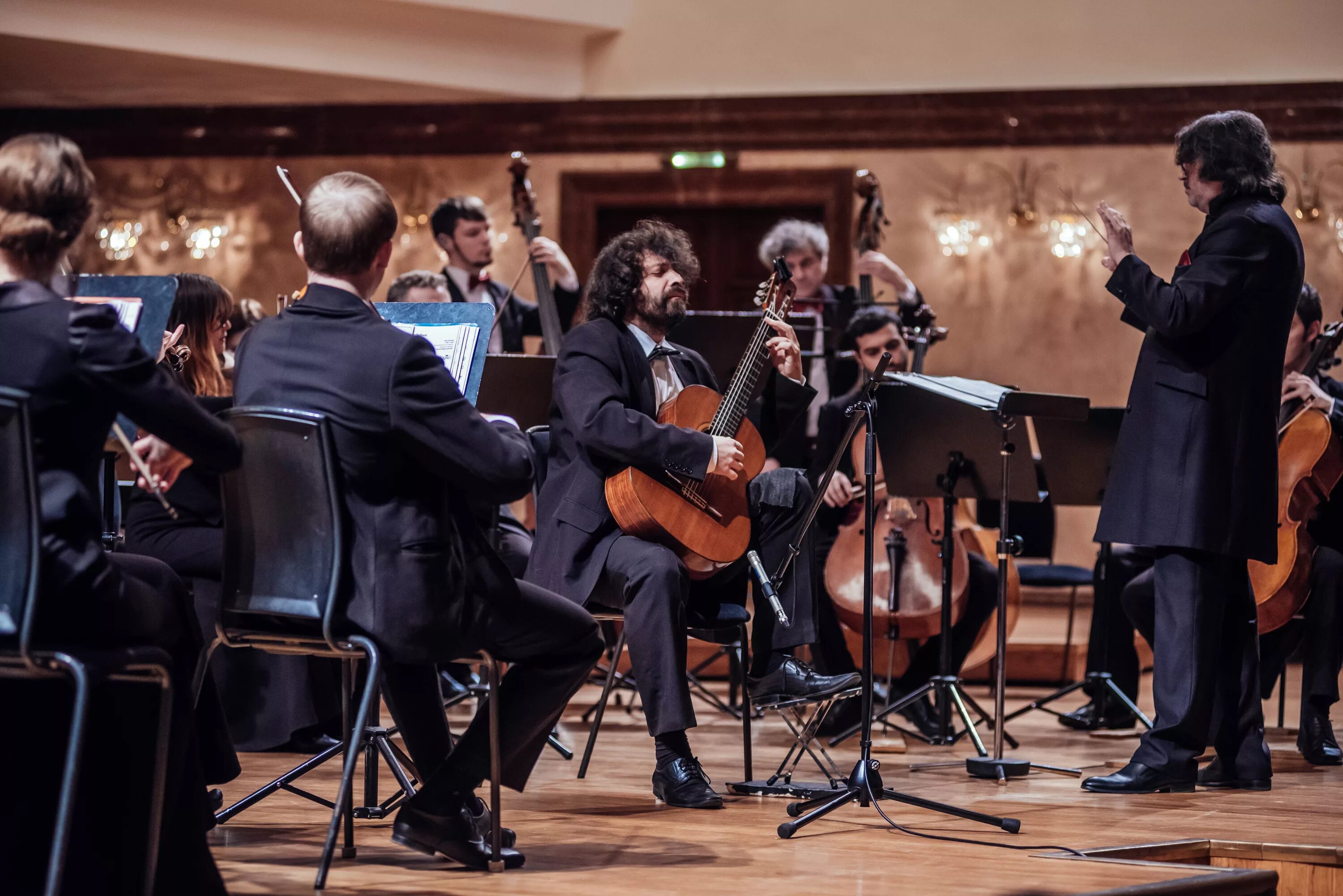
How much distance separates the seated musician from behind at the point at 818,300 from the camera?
5.11m

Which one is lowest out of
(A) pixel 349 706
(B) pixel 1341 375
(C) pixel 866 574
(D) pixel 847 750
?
(D) pixel 847 750

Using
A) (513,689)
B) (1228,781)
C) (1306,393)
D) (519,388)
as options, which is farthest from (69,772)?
(1306,393)

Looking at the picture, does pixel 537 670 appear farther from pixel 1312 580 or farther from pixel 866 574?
pixel 1312 580

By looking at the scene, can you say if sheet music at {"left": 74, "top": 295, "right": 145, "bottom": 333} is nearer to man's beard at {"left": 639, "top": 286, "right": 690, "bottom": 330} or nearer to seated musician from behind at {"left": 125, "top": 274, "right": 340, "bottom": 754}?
seated musician from behind at {"left": 125, "top": 274, "right": 340, "bottom": 754}

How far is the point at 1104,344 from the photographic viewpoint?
7.69 metres

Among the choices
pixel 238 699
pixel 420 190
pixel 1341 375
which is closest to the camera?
pixel 238 699

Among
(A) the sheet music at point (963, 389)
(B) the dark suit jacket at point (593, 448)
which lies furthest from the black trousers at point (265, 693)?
(A) the sheet music at point (963, 389)

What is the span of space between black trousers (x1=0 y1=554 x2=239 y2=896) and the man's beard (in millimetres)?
1607

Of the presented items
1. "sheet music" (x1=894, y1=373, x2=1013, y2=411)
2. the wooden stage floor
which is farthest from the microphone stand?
"sheet music" (x1=894, y1=373, x2=1013, y2=411)

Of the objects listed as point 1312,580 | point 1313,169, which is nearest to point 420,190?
point 1313,169

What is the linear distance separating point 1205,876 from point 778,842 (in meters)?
0.77

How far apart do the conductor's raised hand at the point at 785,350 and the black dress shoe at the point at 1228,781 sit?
56.0 inches

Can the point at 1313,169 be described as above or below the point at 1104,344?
above

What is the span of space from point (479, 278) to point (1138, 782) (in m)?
3.02
